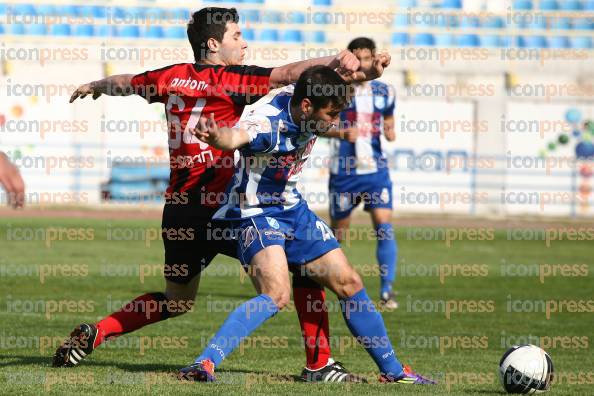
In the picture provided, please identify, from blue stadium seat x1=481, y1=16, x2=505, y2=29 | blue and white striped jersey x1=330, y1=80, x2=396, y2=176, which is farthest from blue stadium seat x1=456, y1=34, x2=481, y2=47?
blue and white striped jersey x1=330, y1=80, x2=396, y2=176

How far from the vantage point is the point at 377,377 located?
21.9 ft

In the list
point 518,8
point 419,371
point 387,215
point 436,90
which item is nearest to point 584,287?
point 387,215

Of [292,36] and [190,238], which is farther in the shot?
[292,36]

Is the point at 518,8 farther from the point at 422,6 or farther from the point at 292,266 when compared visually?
the point at 292,266

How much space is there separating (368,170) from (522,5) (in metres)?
21.5

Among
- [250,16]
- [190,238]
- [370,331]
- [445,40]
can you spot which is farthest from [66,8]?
[370,331]

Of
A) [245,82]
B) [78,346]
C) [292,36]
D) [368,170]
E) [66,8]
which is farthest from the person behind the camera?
[292,36]

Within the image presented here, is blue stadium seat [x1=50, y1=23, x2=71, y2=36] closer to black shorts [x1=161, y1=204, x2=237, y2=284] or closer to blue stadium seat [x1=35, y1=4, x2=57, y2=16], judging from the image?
blue stadium seat [x1=35, y1=4, x2=57, y2=16]

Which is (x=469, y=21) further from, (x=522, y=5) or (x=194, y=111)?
(x=194, y=111)

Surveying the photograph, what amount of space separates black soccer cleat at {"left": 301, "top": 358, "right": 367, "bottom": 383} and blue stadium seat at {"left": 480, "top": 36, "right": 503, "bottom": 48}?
25.2 meters

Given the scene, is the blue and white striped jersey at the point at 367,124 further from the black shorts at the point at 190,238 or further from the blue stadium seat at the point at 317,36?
the blue stadium seat at the point at 317,36

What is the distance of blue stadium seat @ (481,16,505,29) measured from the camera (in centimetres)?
3084

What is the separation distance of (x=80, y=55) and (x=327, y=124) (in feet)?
75.7

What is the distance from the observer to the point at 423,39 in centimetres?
3052
